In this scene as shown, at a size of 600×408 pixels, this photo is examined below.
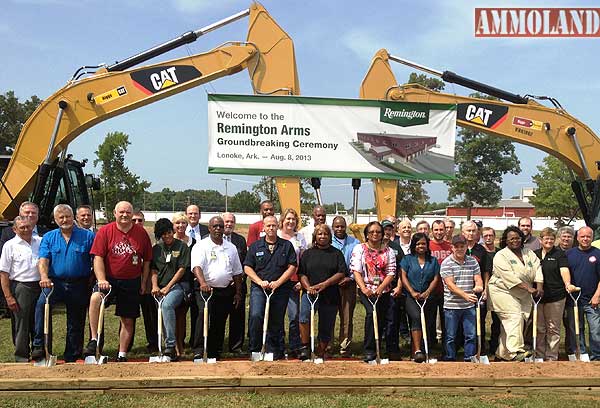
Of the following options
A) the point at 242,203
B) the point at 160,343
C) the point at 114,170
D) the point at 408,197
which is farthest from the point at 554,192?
the point at 242,203

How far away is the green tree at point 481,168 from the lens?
40.2 m

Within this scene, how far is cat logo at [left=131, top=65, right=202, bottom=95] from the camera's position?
10117mm

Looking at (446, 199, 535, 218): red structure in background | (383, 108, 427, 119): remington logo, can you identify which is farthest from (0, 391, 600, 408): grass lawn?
(446, 199, 535, 218): red structure in background

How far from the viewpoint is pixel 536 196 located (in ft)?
143

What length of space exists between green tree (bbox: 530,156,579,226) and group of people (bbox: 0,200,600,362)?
1428 inches

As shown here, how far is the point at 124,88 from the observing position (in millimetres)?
10109

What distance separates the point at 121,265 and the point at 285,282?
6.20ft

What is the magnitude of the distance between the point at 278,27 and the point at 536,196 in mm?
37850

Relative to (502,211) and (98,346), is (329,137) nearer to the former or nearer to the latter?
(98,346)

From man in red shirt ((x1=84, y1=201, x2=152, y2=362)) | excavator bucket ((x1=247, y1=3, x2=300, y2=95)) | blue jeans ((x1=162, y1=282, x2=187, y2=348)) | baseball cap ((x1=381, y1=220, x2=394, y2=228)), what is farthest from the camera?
excavator bucket ((x1=247, y1=3, x2=300, y2=95))

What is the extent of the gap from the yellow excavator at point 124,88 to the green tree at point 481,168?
31.8 meters

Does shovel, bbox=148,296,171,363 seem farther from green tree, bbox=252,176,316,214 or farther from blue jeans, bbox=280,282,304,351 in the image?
green tree, bbox=252,176,316,214

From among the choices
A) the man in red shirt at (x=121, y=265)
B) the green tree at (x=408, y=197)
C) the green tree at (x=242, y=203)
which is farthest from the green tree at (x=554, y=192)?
the green tree at (x=242, y=203)

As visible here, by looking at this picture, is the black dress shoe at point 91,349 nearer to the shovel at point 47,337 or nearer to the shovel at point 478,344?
the shovel at point 47,337
